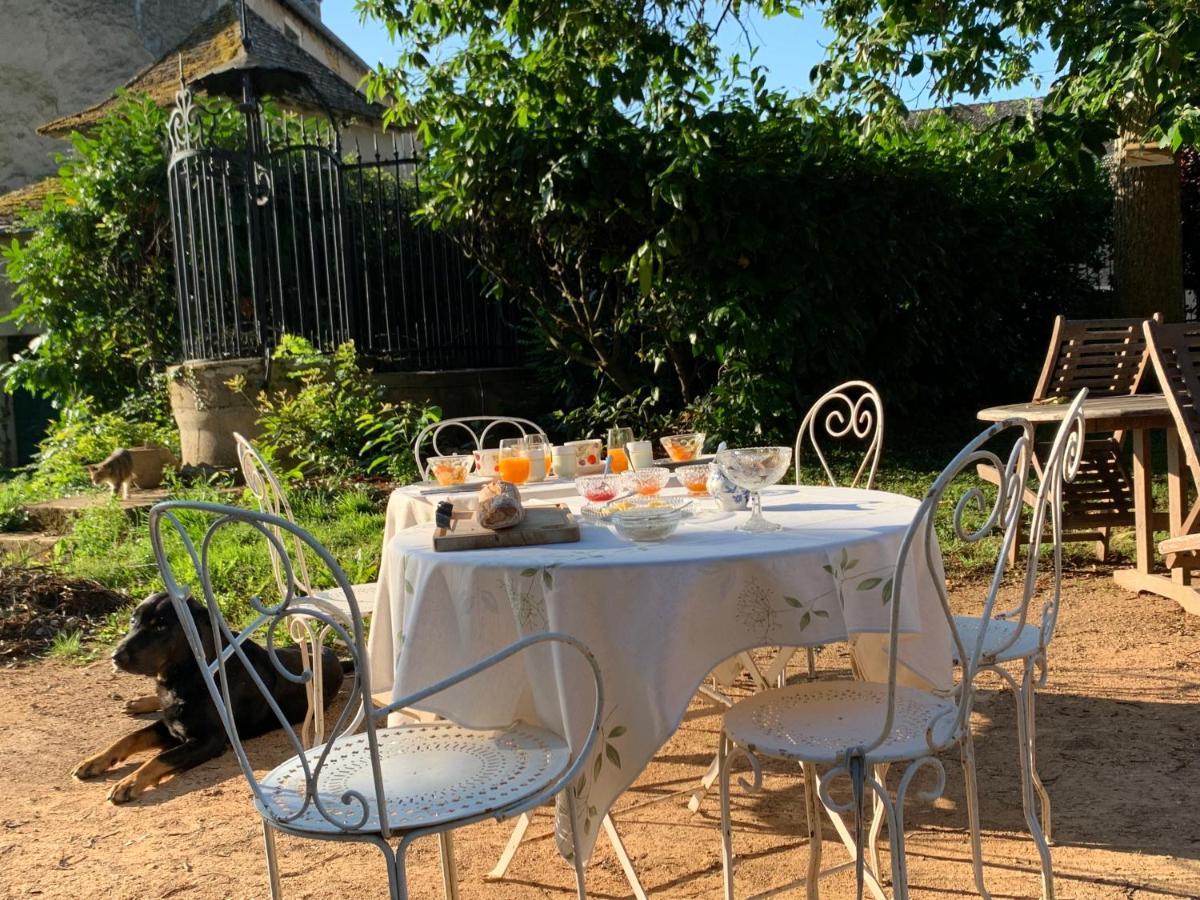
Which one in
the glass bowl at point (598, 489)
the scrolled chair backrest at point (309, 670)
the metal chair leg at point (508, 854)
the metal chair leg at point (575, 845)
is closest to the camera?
the scrolled chair backrest at point (309, 670)

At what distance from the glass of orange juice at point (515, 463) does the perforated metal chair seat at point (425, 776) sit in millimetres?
1198

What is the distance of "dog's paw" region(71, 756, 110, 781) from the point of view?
393 cm

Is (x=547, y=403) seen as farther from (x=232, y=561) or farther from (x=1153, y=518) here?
(x=1153, y=518)

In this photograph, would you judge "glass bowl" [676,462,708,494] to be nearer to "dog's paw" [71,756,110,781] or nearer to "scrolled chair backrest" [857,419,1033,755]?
"scrolled chair backrest" [857,419,1033,755]

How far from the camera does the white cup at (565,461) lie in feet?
12.7

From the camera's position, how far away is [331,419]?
8391 millimetres

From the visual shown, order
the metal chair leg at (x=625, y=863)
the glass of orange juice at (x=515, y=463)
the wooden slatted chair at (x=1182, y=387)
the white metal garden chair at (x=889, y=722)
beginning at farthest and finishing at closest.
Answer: the wooden slatted chair at (x=1182, y=387)
the glass of orange juice at (x=515, y=463)
the metal chair leg at (x=625, y=863)
the white metal garden chair at (x=889, y=722)

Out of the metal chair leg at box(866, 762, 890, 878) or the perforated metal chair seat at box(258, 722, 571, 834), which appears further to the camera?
the metal chair leg at box(866, 762, 890, 878)

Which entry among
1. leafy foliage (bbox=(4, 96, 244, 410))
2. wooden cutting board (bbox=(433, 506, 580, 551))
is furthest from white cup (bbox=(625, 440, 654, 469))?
leafy foliage (bbox=(4, 96, 244, 410))

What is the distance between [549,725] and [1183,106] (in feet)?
17.5

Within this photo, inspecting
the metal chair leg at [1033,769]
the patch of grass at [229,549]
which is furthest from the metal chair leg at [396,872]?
the patch of grass at [229,549]

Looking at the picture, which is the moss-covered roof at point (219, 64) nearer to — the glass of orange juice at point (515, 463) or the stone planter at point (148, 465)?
the stone planter at point (148, 465)

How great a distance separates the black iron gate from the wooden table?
5117 millimetres

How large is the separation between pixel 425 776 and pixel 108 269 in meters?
9.89
